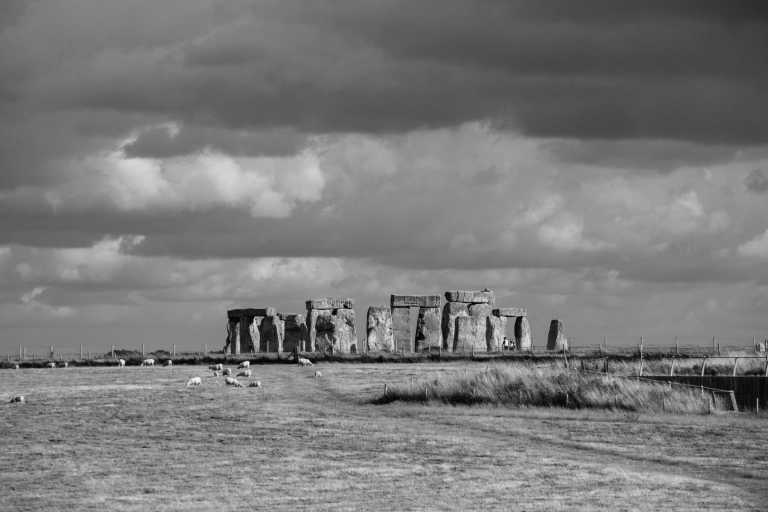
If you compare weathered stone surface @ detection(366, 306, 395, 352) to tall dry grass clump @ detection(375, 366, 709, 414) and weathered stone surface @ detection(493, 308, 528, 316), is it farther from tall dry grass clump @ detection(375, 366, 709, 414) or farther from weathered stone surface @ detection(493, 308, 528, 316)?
tall dry grass clump @ detection(375, 366, 709, 414)

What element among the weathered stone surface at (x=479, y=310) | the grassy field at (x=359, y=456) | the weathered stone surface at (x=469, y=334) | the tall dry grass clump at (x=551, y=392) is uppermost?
the weathered stone surface at (x=479, y=310)

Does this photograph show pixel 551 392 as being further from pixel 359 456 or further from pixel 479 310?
pixel 479 310

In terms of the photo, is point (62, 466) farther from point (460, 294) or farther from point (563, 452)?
point (460, 294)

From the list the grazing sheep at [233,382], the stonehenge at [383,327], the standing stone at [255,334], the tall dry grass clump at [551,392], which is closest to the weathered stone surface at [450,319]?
the stonehenge at [383,327]

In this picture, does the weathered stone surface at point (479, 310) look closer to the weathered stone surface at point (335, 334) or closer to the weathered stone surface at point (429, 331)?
the weathered stone surface at point (429, 331)

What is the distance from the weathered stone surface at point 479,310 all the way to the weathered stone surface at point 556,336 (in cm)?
333

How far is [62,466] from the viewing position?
52.3 ft

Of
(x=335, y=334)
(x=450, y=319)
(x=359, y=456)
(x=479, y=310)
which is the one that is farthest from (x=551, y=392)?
(x=479, y=310)

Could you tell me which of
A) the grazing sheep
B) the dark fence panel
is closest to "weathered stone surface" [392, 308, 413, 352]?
the grazing sheep

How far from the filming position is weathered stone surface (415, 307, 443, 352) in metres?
53.8

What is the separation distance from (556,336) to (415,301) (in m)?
7.14

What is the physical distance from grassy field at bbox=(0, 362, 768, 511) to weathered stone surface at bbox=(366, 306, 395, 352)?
26.7 m

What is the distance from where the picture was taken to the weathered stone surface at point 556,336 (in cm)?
5578

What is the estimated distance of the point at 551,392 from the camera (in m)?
24.8
